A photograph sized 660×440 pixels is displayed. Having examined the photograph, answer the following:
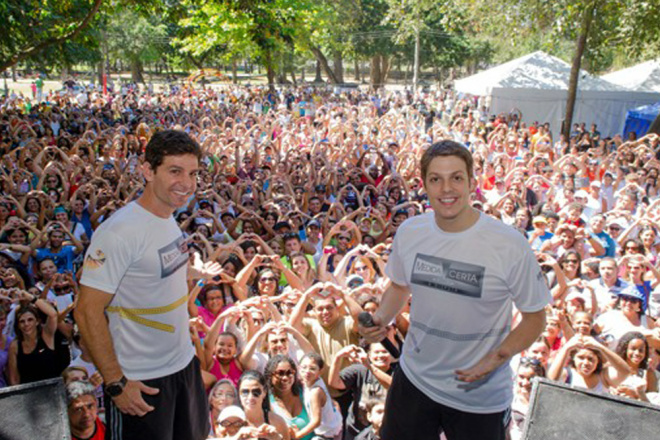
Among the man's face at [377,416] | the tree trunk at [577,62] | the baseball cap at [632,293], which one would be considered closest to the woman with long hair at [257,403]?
the man's face at [377,416]

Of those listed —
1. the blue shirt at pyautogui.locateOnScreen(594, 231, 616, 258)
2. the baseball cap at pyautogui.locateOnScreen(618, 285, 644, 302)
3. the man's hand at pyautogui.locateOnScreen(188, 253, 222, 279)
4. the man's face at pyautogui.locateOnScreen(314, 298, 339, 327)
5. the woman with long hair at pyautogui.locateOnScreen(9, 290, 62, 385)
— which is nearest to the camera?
the man's hand at pyautogui.locateOnScreen(188, 253, 222, 279)

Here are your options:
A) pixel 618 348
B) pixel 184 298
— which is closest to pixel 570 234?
pixel 618 348

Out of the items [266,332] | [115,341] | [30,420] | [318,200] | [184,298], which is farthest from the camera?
[318,200]

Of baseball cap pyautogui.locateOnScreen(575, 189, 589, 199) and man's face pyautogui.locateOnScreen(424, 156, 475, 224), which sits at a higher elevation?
man's face pyautogui.locateOnScreen(424, 156, 475, 224)

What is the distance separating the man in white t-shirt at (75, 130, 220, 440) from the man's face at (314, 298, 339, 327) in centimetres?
238

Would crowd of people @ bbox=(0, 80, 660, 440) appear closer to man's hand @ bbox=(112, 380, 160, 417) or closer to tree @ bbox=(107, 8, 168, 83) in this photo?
man's hand @ bbox=(112, 380, 160, 417)

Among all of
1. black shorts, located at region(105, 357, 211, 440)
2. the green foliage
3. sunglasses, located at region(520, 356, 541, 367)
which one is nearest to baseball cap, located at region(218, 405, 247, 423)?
black shorts, located at region(105, 357, 211, 440)

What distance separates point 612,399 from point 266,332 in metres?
2.75

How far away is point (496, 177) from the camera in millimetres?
9992

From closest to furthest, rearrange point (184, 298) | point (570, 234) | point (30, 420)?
point (30, 420) < point (184, 298) < point (570, 234)

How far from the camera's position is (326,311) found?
4.82 meters

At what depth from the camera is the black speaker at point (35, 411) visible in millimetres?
1927

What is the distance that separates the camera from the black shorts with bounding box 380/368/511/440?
227cm

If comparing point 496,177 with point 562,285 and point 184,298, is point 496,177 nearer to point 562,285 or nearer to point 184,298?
point 562,285
